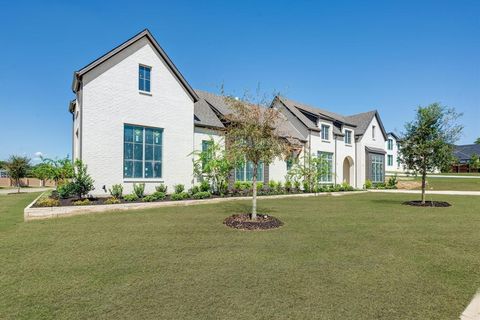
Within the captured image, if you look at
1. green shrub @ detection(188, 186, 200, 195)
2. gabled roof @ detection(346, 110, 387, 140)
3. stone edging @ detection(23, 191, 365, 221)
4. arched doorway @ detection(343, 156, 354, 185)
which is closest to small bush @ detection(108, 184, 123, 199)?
stone edging @ detection(23, 191, 365, 221)

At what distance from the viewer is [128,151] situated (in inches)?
611

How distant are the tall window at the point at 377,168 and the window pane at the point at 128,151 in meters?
27.5

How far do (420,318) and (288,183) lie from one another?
2052cm

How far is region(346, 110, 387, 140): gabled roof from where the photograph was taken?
32.1 m

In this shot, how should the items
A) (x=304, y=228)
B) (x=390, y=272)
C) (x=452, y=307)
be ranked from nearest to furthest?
(x=452, y=307) < (x=390, y=272) < (x=304, y=228)

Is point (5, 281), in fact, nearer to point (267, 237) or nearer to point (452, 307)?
A: point (267, 237)

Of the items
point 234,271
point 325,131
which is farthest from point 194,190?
point 325,131

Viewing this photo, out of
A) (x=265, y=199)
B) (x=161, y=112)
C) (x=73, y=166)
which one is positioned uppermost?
(x=161, y=112)

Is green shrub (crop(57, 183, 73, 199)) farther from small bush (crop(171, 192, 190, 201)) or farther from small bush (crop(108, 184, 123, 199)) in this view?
small bush (crop(171, 192, 190, 201))

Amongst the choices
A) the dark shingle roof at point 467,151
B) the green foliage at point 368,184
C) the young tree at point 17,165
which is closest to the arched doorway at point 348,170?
the green foliage at point 368,184

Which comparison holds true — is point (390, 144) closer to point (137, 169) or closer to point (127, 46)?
point (137, 169)

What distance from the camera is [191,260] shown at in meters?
6.07

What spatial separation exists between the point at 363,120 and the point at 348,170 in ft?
21.3

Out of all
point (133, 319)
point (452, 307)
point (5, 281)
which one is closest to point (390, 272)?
point (452, 307)
